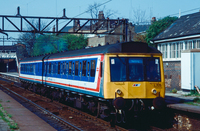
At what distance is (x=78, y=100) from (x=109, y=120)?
9.43ft

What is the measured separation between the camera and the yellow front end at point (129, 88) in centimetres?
1159

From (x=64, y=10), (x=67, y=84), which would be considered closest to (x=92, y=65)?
(x=67, y=84)

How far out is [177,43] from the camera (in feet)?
77.8

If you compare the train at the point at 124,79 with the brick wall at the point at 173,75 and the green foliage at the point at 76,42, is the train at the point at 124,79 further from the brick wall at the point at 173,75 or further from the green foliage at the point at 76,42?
the green foliage at the point at 76,42

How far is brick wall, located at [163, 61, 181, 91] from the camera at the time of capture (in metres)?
22.9

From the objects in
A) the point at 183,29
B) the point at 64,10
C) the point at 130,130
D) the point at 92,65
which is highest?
the point at 64,10

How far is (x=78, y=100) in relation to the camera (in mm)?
15719

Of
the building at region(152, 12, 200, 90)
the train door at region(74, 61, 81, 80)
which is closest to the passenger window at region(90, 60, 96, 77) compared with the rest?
the train door at region(74, 61, 81, 80)

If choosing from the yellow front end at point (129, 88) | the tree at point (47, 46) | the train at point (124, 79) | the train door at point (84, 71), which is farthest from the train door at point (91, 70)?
the tree at point (47, 46)

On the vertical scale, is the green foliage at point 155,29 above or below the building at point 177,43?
above

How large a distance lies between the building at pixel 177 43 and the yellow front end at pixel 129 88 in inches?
387

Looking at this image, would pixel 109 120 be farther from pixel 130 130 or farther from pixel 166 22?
pixel 166 22

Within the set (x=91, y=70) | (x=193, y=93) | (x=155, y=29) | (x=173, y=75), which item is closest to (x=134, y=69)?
(x=91, y=70)

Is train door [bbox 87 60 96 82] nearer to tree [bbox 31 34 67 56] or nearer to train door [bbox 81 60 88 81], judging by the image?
train door [bbox 81 60 88 81]
